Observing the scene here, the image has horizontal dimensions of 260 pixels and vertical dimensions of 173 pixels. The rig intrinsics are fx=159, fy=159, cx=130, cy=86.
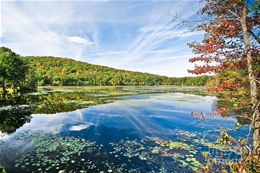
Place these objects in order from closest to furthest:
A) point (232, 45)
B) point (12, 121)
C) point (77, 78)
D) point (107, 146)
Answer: point (232, 45) → point (107, 146) → point (12, 121) → point (77, 78)

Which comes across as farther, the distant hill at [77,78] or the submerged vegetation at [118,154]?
the distant hill at [77,78]

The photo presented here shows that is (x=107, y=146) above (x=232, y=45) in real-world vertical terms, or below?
below

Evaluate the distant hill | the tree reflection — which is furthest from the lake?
the distant hill

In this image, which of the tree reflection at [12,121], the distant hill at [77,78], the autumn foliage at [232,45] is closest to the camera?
the autumn foliage at [232,45]

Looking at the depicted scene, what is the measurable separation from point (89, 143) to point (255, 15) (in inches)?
331

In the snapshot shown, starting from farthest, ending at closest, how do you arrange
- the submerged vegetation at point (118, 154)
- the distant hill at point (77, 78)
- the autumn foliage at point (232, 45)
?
the distant hill at point (77, 78)
the submerged vegetation at point (118, 154)
the autumn foliage at point (232, 45)

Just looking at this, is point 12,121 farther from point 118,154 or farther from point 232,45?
point 232,45

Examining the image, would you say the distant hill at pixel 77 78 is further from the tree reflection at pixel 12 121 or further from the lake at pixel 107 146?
the lake at pixel 107 146

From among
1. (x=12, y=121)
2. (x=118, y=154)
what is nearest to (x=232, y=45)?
(x=118, y=154)

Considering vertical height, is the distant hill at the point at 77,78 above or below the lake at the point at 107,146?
above

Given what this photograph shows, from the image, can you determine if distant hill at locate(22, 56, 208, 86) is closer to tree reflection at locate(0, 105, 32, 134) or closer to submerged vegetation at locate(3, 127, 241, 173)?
tree reflection at locate(0, 105, 32, 134)

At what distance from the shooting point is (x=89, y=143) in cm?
834

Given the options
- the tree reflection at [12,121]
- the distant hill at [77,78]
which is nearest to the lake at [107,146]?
the tree reflection at [12,121]

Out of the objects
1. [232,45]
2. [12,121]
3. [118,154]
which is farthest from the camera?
[12,121]
